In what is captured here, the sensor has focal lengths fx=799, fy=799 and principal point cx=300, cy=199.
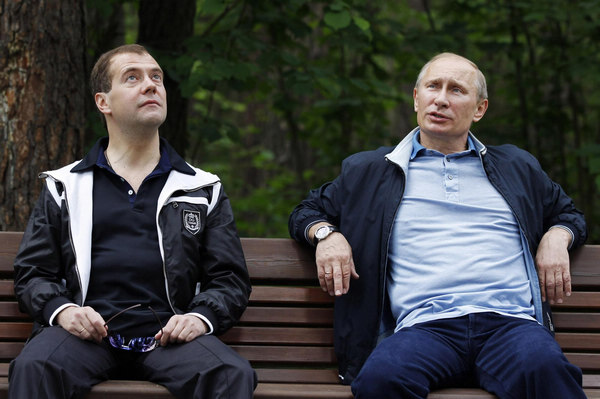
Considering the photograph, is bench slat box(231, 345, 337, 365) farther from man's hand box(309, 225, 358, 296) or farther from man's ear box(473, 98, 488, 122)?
man's ear box(473, 98, 488, 122)

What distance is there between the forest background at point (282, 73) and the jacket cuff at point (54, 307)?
46.8 inches

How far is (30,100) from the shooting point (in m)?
4.27

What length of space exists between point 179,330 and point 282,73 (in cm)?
320

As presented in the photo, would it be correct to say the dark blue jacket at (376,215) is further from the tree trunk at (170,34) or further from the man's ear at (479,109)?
the tree trunk at (170,34)

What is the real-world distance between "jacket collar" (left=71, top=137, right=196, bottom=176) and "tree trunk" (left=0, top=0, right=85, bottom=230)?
873 millimetres

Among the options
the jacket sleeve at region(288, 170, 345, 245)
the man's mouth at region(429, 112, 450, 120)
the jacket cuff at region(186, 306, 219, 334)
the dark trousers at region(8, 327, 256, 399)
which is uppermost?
the man's mouth at region(429, 112, 450, 120)

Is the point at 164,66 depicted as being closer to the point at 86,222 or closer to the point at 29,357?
the point at 86,222

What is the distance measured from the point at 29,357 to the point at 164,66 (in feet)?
9.85

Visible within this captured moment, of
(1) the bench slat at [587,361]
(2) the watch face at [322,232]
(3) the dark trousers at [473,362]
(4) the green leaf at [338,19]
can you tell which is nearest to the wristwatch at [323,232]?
(2) the watch face at [322,232]

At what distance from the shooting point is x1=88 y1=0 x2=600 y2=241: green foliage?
5641 millimetres

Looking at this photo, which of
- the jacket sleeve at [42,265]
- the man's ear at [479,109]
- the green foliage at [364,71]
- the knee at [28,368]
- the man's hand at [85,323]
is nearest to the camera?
the knee at [28,368]

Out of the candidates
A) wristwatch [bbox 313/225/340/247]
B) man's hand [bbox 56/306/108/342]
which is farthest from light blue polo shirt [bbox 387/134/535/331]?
man's hand [bbox 56/306/108/342]

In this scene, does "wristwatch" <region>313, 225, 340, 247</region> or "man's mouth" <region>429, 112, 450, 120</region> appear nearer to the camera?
"wristwatch" <region>313, 225, 340, 247</region>

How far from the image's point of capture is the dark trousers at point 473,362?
2938mm
